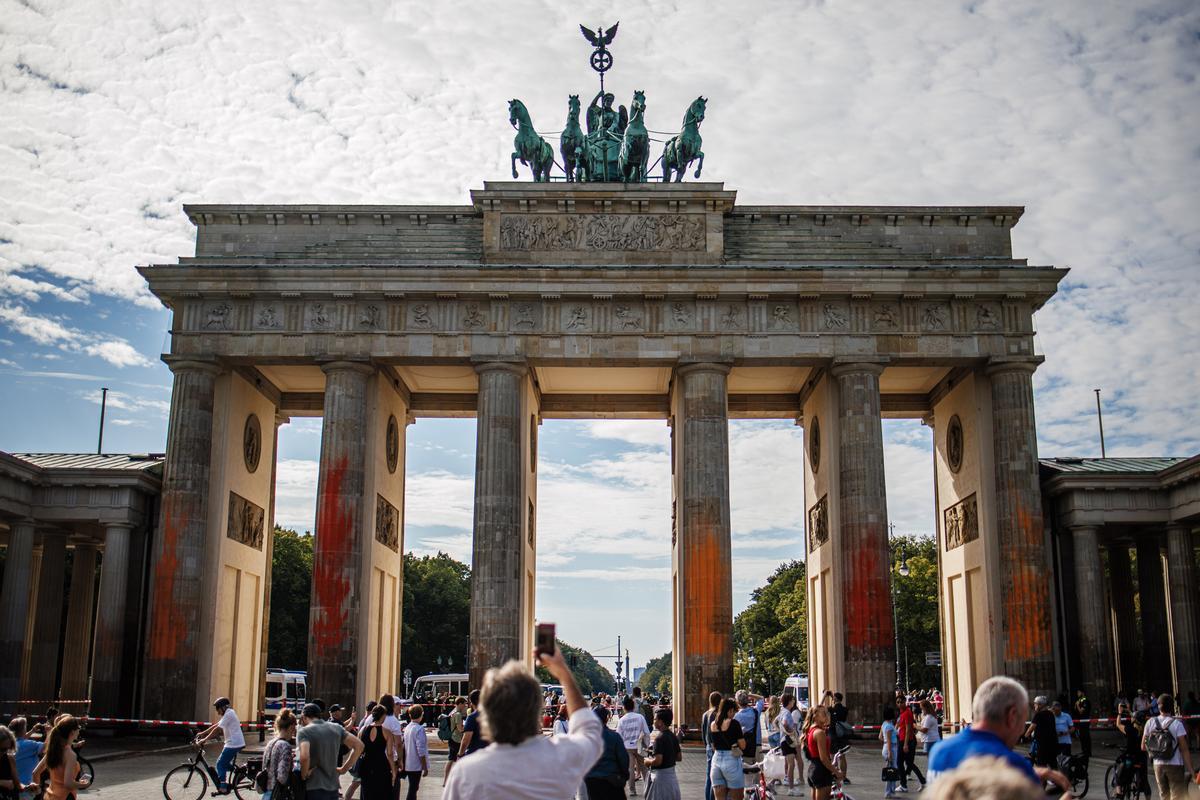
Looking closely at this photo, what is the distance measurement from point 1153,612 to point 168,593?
117 ft

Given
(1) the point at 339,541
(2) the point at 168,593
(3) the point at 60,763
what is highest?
(1) the point at 339,541

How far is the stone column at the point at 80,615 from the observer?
153 feet

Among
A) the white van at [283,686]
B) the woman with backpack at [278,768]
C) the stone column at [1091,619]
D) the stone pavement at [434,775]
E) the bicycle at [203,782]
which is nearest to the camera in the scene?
the woman with backpack at [278,768]

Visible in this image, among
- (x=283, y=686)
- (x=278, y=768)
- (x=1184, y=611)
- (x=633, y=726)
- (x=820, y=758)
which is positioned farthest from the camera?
(x=283, y=686)

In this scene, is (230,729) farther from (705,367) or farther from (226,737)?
(705,367)

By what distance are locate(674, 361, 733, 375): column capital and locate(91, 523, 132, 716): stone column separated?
65.6 feet

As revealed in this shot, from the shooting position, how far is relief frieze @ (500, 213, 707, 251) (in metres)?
41.5

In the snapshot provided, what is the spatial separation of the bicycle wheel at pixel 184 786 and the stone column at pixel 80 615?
2453 cm

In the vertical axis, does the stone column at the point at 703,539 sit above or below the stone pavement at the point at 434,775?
above

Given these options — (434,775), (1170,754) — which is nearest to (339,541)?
(434,775)

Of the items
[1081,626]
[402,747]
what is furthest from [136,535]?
[1081,626]

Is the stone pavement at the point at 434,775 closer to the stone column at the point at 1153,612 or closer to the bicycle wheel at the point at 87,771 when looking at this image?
the bicycle wheel at the point at 87,771

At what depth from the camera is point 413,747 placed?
2000 cm

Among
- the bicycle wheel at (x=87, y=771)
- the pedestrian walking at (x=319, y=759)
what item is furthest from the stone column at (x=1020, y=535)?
the pedestrian walking at (x=319, y=759)
